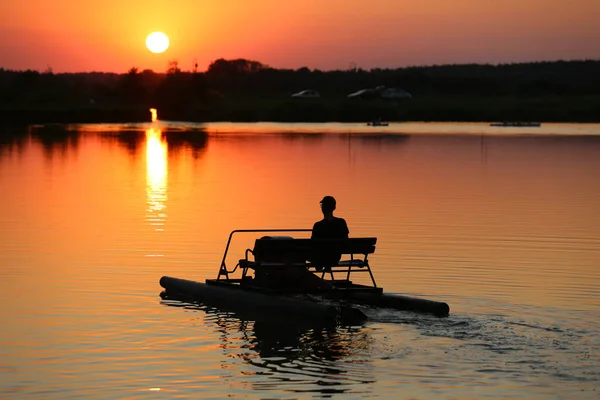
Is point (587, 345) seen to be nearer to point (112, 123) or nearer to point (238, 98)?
point (112, 123)

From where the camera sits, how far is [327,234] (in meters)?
19.4

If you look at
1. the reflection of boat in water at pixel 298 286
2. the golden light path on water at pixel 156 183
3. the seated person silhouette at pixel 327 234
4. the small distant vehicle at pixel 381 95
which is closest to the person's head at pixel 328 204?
the seated person silhouette at pixel 327 234

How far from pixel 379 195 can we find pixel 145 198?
8032 mm

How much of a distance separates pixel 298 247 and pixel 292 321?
4.09ft

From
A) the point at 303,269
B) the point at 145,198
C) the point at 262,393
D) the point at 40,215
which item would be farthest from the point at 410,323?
the point at 145,198

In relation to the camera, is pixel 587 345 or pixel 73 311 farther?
pixel 73 311

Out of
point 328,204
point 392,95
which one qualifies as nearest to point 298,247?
point 328,204

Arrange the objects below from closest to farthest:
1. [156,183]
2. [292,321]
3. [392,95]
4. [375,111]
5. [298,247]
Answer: [292,321] < [298,247] < [156,183] < [375,111] < [392,95]

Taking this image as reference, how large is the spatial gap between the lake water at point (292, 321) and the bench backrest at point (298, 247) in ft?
3.58

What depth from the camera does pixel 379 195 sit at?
136ft

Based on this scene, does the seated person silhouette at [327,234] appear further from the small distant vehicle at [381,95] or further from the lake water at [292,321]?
the small distant vehicle at [381,95]

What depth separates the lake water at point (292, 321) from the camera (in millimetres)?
14828

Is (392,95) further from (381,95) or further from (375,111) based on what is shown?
(375,111)

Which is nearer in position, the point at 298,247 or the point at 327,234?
the point at 298,247
